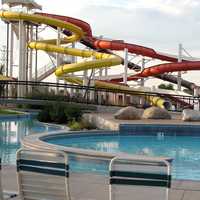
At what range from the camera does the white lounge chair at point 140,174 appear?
189 inches

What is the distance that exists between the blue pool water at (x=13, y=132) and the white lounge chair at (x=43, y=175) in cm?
591

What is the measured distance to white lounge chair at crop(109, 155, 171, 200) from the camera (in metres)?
4.80

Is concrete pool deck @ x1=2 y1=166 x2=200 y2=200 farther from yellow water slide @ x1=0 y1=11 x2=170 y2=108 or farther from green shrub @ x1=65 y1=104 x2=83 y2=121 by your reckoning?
yellow water slide @ x1=0 y1=11 x2=170 y2=108

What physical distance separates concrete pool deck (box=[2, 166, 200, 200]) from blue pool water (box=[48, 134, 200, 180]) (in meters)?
1.56

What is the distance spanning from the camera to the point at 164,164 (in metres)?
4.81

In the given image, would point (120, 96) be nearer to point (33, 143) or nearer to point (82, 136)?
point (82, 136)

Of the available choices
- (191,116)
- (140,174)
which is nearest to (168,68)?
(191,116)

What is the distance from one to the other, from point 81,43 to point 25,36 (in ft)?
21.9

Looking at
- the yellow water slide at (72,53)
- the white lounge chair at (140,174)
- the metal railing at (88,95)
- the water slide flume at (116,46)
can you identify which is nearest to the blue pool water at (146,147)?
the white lounge chair at (140,174)

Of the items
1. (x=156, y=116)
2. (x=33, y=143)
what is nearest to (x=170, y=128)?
(x=156, y=116)

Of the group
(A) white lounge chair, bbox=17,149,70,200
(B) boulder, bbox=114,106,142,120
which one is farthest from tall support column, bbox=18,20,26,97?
(A) white lounge chair, bbox=17,149,70,200

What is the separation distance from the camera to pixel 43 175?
5.27 metres

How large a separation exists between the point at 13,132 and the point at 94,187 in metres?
11.2

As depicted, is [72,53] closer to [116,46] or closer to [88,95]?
[116,46]
